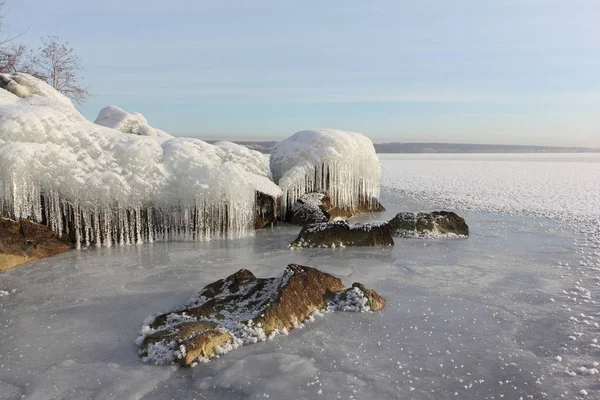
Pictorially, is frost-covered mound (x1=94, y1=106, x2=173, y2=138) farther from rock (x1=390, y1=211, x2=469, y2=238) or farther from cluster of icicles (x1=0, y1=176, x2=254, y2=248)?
rock (x1=390, y1=211, x2=469, y2=238)

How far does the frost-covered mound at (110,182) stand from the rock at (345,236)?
1.70 metres

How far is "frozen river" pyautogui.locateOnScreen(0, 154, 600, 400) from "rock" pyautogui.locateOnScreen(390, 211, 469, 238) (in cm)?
56

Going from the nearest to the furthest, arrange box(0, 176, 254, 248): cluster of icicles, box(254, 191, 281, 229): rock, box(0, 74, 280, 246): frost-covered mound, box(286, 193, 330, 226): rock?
box(0, 176, 254, 248): cluster of icicles
box(0, 74, 280, 246): frost-covered mound
box(254, 191, 281, 229): rock
box(286, 193, 330, 226): rock

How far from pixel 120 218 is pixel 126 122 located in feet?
24.8

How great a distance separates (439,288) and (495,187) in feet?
47.6

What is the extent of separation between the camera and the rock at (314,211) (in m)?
10.4

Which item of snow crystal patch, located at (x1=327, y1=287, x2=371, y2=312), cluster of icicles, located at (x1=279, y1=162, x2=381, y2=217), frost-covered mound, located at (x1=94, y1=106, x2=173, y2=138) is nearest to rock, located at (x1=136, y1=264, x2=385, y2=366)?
snow crystal patch, located at (x1=327, y1=287, x2=371, y2=312)

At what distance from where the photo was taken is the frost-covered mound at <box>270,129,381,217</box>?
1152 centimetres

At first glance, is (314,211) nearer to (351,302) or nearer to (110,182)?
(110,182)

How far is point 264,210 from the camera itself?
32.7 feet

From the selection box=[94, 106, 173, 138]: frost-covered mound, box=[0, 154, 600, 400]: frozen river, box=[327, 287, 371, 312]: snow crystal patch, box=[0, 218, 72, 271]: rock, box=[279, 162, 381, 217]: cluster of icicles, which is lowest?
box=[0, 154, 600, 400]: frozen river

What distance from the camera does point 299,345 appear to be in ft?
12.8

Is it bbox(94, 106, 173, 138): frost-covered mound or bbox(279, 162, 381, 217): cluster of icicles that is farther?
bbox(94, 106, 173, 138): frost-covered mound

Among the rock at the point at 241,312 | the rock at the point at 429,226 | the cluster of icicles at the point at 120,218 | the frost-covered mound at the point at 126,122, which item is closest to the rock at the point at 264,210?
the cluster of icicles at the point at 120,218
